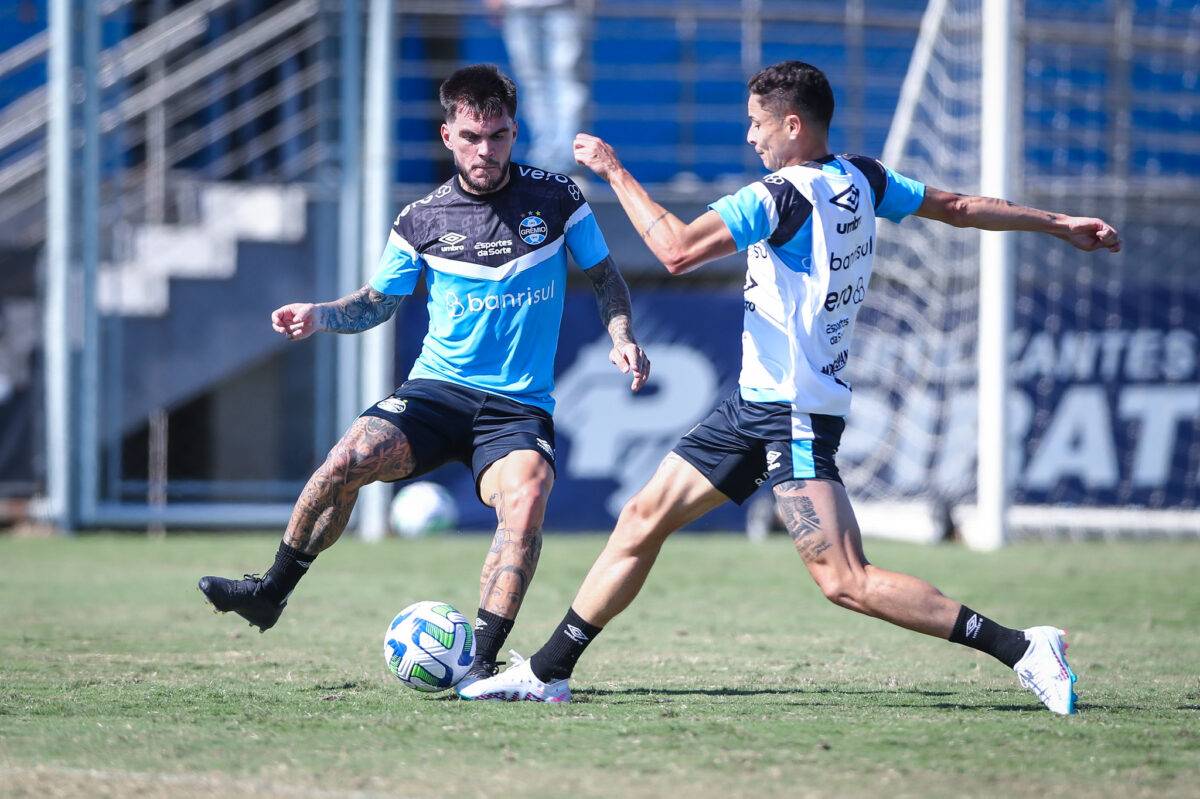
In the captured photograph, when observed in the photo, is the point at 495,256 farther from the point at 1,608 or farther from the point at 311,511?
the point at 1,608

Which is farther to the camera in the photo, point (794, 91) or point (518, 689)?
point (518, 689)

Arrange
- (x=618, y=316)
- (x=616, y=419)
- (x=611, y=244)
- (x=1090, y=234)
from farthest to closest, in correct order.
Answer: (x=611, y=244), (x=616, y=419), (x=618, y=316), (x=1090, y=234)

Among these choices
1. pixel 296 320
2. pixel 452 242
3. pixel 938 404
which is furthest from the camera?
pixel 938 404

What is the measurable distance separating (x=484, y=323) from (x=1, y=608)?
162 inches

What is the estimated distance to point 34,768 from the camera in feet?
13.6

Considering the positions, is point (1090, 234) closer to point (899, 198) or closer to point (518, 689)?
point (899, 198)

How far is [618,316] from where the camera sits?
5.95 meters

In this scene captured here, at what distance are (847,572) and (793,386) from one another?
0.65m

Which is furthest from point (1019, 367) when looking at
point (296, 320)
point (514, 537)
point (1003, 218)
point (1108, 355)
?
point (296, 320)

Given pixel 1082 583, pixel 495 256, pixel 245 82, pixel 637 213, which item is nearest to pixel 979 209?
pixel 637 213

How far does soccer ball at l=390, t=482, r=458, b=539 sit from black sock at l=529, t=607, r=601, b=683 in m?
9.14

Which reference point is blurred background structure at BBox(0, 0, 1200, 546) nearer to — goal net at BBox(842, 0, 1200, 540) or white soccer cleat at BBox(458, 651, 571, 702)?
goal net at BBox(842, 0, 1200, 540)

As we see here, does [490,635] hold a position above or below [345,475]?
below

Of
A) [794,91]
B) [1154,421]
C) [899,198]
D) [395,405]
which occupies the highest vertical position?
[794,91]
